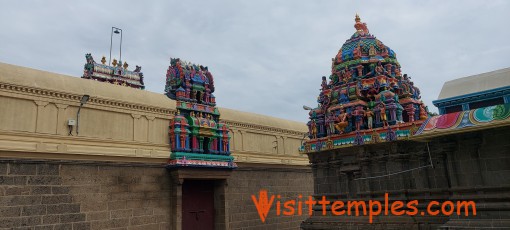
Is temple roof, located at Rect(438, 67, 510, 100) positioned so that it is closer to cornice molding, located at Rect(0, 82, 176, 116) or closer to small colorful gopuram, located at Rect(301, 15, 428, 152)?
small colorful gopuram, located at Rect(301, 15, 428, 152)

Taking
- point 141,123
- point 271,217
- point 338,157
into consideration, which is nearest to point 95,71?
point 141,123

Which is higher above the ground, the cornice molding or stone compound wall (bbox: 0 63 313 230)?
the cornice molding

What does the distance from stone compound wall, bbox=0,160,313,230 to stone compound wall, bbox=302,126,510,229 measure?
5.93 metres

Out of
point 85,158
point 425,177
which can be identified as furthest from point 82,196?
point 425,177

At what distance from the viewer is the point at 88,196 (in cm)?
1573

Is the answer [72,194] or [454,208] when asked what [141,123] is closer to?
[72,194]

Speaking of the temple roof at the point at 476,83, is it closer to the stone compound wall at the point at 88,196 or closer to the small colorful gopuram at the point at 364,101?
the small colorful gopuram at the point at 364,101

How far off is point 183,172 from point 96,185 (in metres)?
4.17

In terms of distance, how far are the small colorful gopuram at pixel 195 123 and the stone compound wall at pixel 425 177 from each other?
5.46m

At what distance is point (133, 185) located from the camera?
57.0 ft

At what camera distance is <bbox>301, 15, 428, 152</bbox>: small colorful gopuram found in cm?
1795

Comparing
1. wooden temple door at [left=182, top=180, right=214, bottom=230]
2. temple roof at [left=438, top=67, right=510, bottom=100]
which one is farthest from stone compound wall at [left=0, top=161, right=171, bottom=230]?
temple roof at [left=438, top=67, right=510, bottom=100]

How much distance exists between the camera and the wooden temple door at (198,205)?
19656 mm

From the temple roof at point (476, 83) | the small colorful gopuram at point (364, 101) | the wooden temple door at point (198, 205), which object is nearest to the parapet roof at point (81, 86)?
the wooden temple door at point (198, 205)
